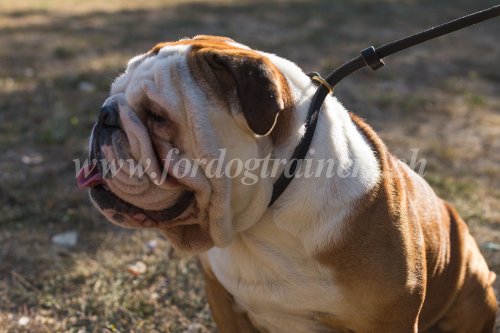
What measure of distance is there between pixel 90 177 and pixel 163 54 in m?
0.56

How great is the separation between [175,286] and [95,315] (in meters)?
0.50

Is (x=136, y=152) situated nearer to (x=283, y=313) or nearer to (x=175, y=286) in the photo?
(x=283, y=313)

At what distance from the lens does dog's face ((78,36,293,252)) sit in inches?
93.6

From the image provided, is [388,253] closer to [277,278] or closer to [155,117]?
[277,278]

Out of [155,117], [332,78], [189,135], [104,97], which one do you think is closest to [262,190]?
[189,135]

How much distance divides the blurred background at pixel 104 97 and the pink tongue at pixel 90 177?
1177 mm

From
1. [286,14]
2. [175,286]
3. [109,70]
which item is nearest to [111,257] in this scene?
[175,286]

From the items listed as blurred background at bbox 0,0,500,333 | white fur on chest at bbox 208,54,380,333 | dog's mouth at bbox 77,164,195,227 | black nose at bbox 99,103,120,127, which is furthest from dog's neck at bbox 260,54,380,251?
blurred background at bbox 0,0,500,333

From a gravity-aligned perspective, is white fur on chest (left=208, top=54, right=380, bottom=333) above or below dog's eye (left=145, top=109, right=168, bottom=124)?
below

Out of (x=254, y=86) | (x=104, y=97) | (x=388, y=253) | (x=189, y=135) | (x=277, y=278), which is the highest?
(x=254, y=86)

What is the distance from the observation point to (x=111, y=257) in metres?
4.14

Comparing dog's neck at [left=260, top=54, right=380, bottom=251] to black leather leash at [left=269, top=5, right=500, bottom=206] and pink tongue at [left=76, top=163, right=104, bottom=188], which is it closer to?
black leather leash at [left=269, top=5, right=500, bottom=206]

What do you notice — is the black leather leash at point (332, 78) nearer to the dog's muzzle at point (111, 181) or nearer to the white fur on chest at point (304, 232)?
the white fur on chest at point (304, 232)

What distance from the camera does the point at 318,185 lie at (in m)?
2.57
